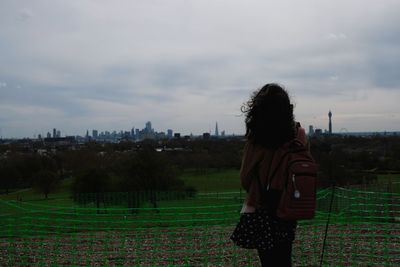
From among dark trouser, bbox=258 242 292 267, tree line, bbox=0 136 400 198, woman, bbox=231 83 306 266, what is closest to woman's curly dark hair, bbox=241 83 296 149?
woman, bbox=231 83 306 266

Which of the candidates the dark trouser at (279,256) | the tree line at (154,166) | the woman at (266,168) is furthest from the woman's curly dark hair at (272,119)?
the tree line at (154,166)

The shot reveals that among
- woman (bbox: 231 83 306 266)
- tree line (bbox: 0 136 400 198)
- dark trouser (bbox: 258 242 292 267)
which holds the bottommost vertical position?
tree line (bbox: 0 136 400 198)

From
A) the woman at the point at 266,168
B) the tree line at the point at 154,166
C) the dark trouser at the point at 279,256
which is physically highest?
the woman at the point at 266,168

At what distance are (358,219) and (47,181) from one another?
27.4m

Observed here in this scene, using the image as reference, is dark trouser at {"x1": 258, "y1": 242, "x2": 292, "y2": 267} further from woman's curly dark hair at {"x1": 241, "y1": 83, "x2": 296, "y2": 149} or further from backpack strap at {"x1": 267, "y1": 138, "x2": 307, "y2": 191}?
woman's curly dark hair at {"x1": 241, "y1": 83, "x2": 296, "y2": 149}

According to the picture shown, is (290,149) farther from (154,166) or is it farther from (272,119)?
(154,166)

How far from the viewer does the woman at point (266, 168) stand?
95.8 inches

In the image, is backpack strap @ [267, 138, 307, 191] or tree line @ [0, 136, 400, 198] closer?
backpack strap @ [267, 138, 307, 191]

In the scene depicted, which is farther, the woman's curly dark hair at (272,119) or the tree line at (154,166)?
the tree line at (154,166)

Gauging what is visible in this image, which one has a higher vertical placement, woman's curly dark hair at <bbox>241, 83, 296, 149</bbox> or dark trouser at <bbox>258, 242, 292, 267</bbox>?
woman's curly dark hair at <bbox>241, 83, 296, 149</bbox>

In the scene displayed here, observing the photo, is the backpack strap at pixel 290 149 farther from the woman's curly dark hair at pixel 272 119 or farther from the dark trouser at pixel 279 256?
the dark trouser at pixel 279 256

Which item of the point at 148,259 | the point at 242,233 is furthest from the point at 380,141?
the point at 242,233

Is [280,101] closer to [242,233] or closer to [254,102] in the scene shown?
[254,102]

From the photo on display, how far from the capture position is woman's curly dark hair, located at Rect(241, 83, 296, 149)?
2.43 m
